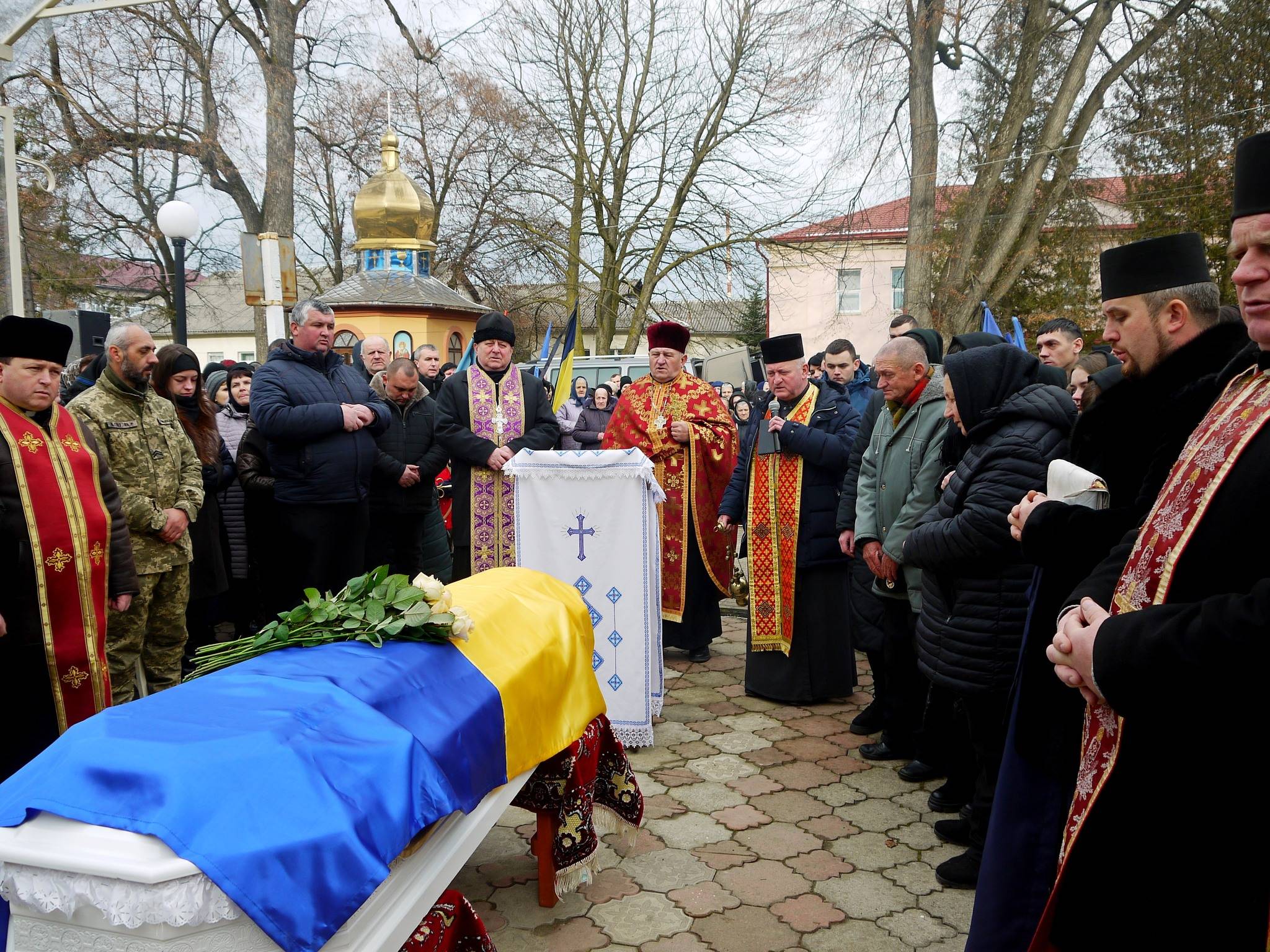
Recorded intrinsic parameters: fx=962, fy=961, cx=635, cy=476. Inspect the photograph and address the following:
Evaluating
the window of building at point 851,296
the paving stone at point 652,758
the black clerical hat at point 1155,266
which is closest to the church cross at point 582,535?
the paving stone at point 652,758

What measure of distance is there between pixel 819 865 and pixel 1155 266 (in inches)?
93.2

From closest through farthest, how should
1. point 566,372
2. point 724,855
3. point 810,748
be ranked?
point 724,855, point 810,748, point 566,372

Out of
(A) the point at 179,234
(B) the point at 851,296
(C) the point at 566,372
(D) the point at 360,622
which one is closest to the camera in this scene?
(D) the point at 360,622

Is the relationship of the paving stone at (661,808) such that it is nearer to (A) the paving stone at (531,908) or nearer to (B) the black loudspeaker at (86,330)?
(A) the paving stone at (531,908)

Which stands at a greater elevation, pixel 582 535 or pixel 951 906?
pixel 582 535

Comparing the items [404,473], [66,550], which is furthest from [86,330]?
[66,550]

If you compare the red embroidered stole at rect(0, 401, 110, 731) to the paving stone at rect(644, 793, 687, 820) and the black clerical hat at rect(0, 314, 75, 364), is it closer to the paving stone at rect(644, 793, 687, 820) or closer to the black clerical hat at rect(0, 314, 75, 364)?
the black clerical hat at rect(0, 314, 75, 364)

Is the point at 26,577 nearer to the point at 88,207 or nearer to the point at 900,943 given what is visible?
the point at 900,943

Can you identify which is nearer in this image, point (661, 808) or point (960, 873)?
point (960, 873)

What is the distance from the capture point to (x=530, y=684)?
9.18 ft

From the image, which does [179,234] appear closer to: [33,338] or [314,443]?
[314,443]

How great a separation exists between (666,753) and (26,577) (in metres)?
2.84

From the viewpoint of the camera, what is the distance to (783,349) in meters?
5.34

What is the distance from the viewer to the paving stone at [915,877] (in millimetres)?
3350
